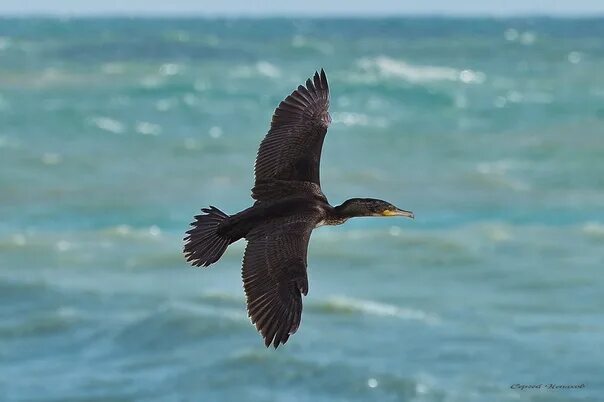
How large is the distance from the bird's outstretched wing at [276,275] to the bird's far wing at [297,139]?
19.8 inches

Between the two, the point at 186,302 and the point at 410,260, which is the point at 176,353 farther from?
the point at 410,260

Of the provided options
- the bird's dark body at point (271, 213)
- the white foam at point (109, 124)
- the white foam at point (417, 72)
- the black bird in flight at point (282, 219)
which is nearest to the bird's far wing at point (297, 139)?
the black bird in flight at point (282, 219)

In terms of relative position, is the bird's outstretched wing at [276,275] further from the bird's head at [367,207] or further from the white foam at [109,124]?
the white foam at [109,124]

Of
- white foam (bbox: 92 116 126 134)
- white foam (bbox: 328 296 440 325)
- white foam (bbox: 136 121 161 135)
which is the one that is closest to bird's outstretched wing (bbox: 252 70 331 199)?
white foam (bbox: 328 296 440 325)

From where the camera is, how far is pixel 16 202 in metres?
16.8

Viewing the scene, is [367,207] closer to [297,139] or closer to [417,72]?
[297,139]

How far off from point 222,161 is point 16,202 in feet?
11.3

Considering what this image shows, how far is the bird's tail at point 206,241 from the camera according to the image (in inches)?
248

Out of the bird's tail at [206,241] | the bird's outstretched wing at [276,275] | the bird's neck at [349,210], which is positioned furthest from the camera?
the bird's neck at [349,210]

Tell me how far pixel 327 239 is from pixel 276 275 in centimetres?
836

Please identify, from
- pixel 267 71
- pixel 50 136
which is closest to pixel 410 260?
pixel 50 136

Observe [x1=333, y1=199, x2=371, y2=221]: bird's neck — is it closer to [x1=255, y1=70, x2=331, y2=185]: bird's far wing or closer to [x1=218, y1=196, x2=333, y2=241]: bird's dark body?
[x1=218, y1=196, x2=333, y2=241]: bird's dark body

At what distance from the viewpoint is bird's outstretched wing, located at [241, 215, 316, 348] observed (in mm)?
6000

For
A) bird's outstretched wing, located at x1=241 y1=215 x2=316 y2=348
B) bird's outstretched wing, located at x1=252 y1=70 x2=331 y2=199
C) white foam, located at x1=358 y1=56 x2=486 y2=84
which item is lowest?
bird's outstretched wing, located at x1=241 y1=215 x2=316 y2=348
